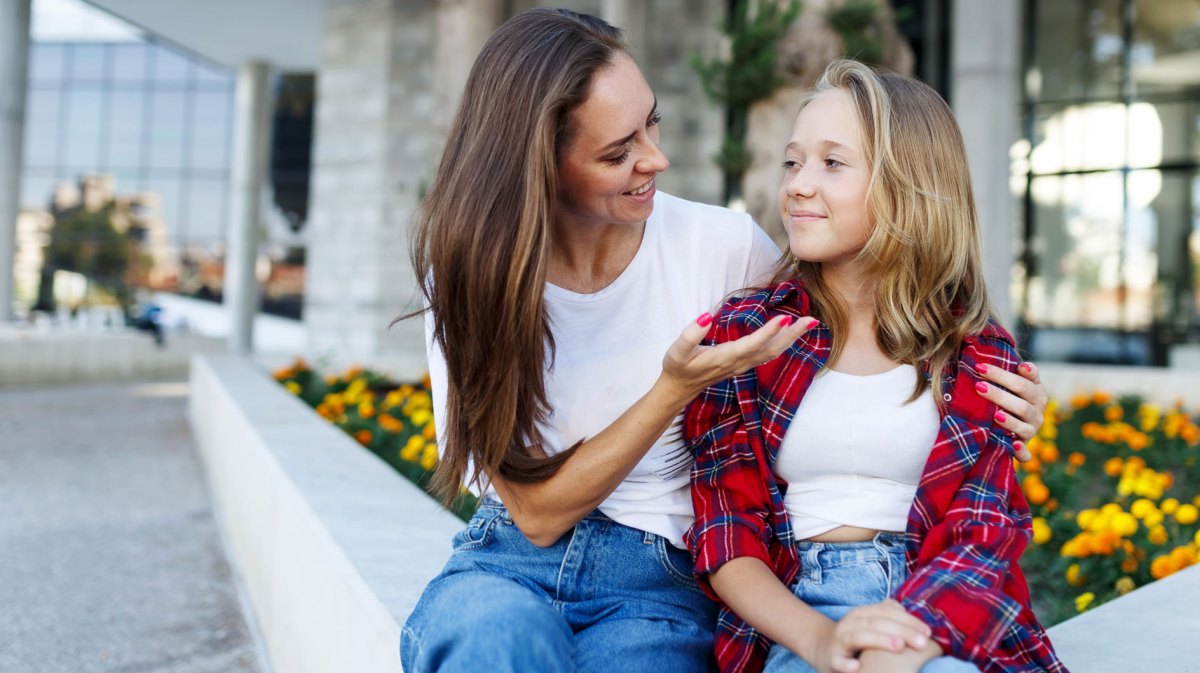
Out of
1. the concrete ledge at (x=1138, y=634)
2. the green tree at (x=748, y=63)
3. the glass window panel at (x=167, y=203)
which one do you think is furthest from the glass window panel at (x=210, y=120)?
the concrete ledge at (x=1138, y=634)

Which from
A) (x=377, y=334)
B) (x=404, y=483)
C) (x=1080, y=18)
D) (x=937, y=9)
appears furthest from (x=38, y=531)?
(x=1080, y=18)

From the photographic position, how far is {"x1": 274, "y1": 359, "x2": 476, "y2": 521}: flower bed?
4457 mm

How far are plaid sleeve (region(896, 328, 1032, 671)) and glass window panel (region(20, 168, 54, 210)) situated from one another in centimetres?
3546

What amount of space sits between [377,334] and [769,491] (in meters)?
11.1

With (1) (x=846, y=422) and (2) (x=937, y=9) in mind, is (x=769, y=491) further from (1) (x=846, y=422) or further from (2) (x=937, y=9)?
(2) (x=937, y=9)

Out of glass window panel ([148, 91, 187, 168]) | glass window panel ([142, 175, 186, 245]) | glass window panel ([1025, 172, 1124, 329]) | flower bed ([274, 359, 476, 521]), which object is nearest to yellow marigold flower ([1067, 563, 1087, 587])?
flower bed ([274, 359, 476, 521])

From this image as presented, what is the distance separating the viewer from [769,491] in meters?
1.69

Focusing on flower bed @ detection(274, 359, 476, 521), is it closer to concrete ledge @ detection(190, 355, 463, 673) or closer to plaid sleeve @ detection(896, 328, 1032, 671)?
concrete ledge @ detection(190, 355, 463, 673)

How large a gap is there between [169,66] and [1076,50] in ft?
88.5

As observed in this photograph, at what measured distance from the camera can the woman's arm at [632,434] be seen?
4.69 ft

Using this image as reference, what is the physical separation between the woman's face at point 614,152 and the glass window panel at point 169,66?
3320 cm

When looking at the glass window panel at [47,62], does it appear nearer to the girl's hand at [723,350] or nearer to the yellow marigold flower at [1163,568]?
the yellow marigold flower at [1163,568]

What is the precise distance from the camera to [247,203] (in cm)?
1992

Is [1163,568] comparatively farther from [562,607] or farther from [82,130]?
[82,130]
